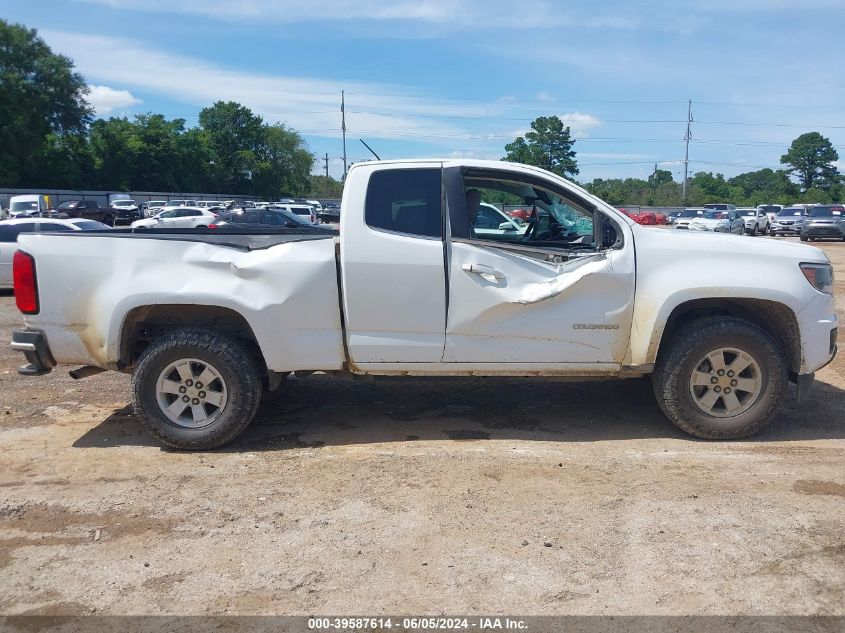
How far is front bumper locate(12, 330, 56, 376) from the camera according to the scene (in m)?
5.16

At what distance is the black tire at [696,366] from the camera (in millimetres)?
→ 5148

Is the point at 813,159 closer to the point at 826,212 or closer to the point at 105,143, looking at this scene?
the point at 826,212

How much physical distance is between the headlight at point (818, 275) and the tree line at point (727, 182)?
59.5 meters

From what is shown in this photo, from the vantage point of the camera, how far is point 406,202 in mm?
5230

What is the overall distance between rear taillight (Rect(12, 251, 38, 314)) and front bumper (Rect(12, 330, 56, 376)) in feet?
0.57

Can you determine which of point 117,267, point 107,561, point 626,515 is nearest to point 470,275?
point 626,515

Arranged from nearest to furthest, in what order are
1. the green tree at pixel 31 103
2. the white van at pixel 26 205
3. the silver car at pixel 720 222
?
the silver car at pixel 720 222 < the white van at pixel 26 205 < the green tree at pixel 31 103

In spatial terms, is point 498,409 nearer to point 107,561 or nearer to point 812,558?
point 812,558

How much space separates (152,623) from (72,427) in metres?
3.14

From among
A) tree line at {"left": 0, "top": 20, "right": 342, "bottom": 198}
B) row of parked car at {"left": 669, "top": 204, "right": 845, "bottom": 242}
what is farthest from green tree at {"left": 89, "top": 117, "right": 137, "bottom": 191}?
→ row of parked car at {"left": 669, "top": 204, "right": 845, "bottom": 242}

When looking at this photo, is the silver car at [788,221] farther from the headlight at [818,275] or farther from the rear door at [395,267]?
the rear door at [395,267]

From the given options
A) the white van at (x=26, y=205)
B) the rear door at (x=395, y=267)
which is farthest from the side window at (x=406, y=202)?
the white van at (x=26, y=205)

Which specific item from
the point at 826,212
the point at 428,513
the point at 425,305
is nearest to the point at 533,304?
the point at 425,305

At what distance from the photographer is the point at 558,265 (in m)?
5.15
